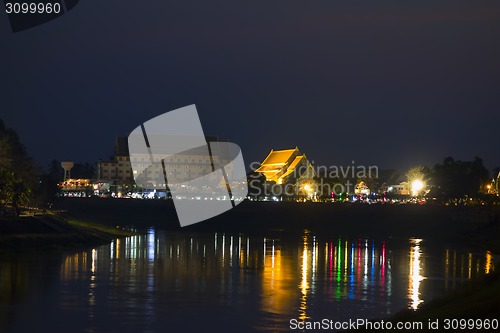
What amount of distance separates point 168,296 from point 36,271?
28.6ft

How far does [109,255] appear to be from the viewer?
43.9 metres

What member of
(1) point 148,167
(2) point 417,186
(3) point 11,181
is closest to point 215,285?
(3) point 11,181

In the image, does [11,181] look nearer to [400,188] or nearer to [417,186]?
[417,186]

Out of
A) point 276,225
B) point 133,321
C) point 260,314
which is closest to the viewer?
point 133,321

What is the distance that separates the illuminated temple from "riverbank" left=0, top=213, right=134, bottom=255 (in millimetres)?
67759

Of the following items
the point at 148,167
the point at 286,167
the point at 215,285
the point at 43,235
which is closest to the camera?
the point at 215,285

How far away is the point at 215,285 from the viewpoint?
32.2 m

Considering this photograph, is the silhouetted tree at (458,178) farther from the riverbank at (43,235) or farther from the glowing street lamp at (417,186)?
the riverbank at (43,235)

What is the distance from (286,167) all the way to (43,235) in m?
83.7

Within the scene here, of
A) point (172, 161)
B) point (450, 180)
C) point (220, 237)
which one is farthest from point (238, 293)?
point (172, 161)

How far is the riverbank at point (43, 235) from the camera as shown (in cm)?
4462

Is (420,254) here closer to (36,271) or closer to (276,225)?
(36,271)

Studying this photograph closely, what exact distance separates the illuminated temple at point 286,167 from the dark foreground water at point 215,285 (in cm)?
7322

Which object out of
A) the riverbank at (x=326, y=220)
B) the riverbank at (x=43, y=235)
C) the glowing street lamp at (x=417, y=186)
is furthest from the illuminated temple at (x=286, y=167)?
the riverbank at (x=43, y=235)
